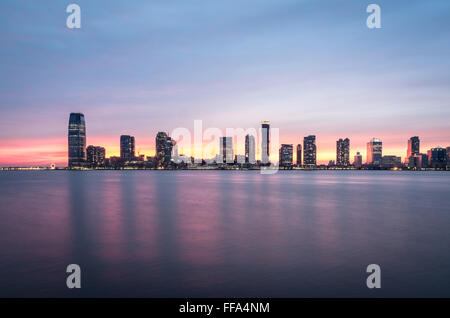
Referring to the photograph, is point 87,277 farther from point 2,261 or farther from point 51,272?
point 2,261

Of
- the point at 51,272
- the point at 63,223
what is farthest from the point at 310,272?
the point at 63,223

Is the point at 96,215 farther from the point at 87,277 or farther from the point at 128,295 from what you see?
the point at 128,295

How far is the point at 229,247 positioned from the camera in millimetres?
18422

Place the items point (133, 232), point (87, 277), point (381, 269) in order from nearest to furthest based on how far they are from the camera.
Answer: point (87, 277)
point (381, 269)
point (133, 232)

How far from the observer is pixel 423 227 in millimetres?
24828

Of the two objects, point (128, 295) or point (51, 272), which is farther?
point (51, 272)

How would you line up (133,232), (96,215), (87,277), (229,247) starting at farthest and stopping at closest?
1. (96,215)
2. (133,232)
3. (229,247)
4. (87,277)
